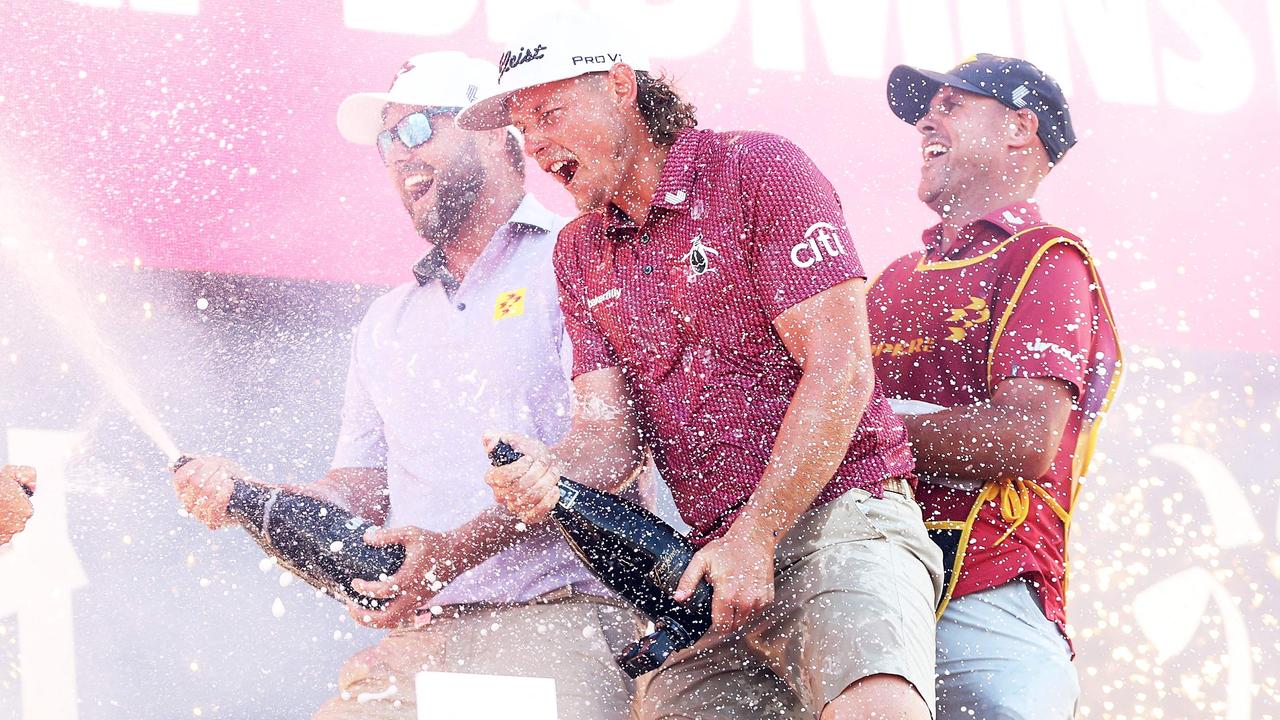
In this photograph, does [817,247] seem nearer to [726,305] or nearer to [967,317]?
[726,305]

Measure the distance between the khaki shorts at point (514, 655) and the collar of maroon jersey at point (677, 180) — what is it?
76 centimetres

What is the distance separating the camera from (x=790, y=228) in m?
2.10

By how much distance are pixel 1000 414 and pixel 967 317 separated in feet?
0.80

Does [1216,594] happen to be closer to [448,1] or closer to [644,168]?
[644,168]

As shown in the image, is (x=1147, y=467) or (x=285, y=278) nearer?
(x=285, y=278)

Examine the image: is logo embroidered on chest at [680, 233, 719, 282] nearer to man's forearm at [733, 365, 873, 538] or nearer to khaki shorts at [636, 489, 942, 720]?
man's forearm at [733, 365, 873, 538]

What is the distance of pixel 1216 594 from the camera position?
366 centimetres

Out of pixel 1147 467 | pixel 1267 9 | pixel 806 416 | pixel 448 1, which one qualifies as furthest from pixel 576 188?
pixel 1267 9

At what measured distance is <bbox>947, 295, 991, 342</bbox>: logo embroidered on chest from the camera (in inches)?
102

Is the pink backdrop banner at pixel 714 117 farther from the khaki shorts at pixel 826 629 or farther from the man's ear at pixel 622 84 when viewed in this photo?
the khaki shorts at pixel 826 629

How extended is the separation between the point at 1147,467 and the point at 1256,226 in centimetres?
75

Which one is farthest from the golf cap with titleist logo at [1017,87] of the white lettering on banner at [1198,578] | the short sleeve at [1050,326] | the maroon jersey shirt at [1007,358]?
the white lettering on banner at [1198,578]

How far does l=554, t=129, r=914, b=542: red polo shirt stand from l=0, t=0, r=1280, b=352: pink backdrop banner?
0.92 meters

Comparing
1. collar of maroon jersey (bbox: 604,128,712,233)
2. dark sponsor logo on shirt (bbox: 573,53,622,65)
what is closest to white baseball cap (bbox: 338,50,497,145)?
dark sponsor logo on shirt (bbox: 573,53,622,65)
